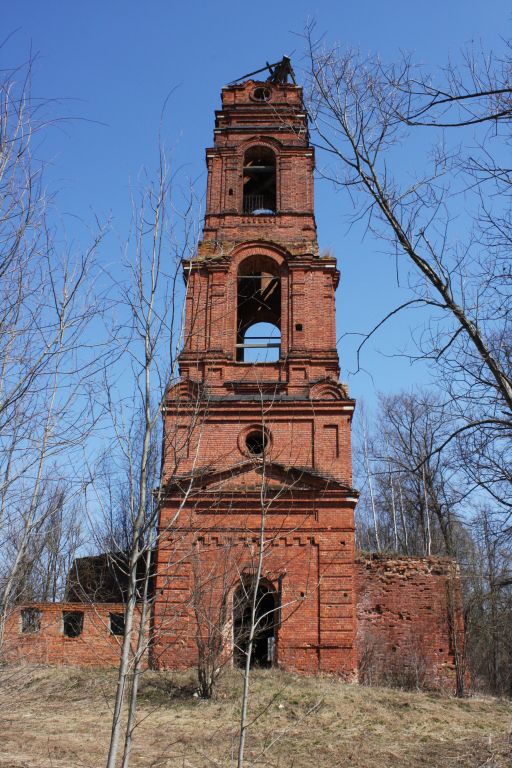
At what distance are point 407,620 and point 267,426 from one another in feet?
18.6

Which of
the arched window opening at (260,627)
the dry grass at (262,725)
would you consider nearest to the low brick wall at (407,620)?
the dry grass at (262,725)

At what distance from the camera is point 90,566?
2238 centimetres

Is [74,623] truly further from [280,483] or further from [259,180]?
[259,180]

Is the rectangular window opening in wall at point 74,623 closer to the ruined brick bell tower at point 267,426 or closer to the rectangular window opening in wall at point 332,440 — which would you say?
the ruined brick bell tower at point 267,426

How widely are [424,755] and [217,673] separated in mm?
4213

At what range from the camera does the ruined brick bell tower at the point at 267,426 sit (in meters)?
15.2

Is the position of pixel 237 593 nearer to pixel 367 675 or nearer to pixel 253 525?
pixel 253 525

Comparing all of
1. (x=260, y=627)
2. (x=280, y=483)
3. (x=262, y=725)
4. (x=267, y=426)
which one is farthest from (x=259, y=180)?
(x=262, y=725)

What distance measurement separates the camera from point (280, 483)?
1639cm

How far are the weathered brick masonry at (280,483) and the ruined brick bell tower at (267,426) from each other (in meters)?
0.04

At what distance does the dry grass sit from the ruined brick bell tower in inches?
46.4

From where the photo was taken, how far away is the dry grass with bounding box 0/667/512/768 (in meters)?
9.94

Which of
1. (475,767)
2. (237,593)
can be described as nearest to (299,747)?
(475,767)

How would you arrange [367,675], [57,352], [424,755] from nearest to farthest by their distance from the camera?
[57,352] → [424,755] → [367,675]
